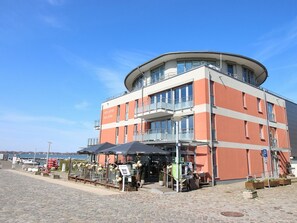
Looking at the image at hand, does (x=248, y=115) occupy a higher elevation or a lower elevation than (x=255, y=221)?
higher

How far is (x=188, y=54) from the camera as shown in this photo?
2495 centimetres

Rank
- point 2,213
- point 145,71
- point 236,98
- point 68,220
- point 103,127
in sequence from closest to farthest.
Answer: point 68,220 < point 2,213 < point 236,98 < point 145,71 < point 103,127

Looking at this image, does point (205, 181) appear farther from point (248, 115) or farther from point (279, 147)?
point (279, 147)

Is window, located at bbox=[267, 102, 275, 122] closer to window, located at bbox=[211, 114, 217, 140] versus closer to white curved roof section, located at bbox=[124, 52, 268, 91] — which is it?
white curved roof section, located at bbox=[124, 52, 268, 91]

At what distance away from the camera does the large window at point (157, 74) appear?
88.2ft

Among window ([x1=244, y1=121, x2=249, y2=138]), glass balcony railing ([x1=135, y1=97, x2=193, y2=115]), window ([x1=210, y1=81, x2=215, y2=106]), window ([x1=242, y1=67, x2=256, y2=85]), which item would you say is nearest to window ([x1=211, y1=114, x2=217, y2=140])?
window ([x1=210, y1=81, x2=215, y2=106])

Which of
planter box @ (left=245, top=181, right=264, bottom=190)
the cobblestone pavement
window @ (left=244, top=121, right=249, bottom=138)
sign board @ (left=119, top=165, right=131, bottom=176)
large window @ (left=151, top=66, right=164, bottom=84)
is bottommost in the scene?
the cobblestone pavement

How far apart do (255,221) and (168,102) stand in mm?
16112

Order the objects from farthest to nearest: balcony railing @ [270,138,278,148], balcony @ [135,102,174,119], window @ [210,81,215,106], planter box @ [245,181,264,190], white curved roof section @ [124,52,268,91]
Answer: balcony railing @ [270,138,278,148]
white curved roof section @ [124,52,268,91]
balcony @ [135,102,174,119]
window @ [210,81,215,106]
planter box @ [245,181,264,190]

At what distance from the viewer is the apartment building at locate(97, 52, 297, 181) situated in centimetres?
1944

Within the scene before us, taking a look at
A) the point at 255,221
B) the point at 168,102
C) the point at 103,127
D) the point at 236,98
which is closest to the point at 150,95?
the point at 168,102

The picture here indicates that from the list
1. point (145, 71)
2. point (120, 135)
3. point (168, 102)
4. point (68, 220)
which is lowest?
point (68, 220)

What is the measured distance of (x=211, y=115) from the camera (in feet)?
65.4

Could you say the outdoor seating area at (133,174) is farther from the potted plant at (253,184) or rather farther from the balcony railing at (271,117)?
the balcony railing at (271,117)
